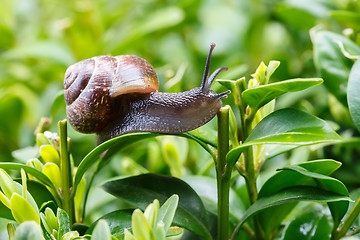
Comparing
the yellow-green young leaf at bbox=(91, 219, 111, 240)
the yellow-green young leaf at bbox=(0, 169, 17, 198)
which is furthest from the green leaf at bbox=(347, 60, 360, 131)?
the yellow-green young leaf at bbox=(0, 169, 17, 198)

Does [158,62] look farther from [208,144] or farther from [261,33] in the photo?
[208,144]

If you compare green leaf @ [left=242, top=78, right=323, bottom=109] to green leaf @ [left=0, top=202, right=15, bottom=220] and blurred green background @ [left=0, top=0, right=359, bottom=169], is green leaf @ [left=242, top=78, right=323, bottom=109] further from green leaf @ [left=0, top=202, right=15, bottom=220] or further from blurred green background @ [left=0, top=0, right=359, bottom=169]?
blurred green background @ [left=0, top=0, right=359, bottom=169]

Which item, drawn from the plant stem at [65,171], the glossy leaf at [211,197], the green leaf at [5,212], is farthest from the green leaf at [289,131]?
the green leaf at [5,212]

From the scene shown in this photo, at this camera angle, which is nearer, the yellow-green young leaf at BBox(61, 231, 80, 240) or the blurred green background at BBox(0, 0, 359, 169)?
the yellow-green young leaf at BBox(61, 231, 80, 240)

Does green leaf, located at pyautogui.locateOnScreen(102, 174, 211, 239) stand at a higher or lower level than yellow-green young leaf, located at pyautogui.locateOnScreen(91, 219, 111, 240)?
lower

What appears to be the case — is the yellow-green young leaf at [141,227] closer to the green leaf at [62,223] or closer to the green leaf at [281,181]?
the green leaf at [62,223]

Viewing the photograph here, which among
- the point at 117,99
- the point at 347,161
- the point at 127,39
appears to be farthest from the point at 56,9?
the point at 347,161
